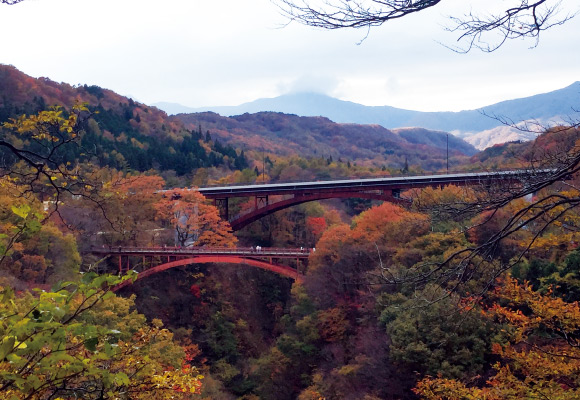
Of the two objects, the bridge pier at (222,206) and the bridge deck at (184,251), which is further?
the bridge pier at (222,206)

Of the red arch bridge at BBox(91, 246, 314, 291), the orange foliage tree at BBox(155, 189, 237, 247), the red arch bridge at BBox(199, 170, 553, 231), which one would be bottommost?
the red arch bridge at BBox(91, 246, 314, 291)

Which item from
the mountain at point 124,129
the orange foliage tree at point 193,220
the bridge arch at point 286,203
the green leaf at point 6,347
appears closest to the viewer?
the green leaf at point 6,347

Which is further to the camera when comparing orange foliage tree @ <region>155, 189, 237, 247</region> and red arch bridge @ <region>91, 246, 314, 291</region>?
orange foliage tree @ <region>155, 189, 237, 247</region>

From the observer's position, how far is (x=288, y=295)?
22250 mm

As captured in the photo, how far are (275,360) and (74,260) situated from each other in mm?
7012

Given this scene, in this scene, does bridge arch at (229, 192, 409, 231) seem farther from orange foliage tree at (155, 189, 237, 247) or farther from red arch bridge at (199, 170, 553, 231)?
orange foliage tree at (155, 189, 237, 247)

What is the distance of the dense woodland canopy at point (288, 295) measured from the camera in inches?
117

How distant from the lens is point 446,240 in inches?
542

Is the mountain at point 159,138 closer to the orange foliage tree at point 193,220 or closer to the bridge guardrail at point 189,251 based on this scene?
the bridge guardrail at point 189,251

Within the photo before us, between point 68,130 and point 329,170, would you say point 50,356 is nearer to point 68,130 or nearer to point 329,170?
point 68,130

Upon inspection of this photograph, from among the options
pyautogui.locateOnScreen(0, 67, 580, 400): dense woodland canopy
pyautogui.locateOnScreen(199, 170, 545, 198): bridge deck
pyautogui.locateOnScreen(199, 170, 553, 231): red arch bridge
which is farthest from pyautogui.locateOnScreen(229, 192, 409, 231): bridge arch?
pyautogui.locateOnScreen(0, 67, 580, 400): dense woodland canopy

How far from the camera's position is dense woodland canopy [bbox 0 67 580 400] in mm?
2971

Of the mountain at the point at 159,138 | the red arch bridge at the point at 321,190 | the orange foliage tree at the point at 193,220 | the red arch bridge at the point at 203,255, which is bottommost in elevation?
the red arch bridge at the point at 203,255

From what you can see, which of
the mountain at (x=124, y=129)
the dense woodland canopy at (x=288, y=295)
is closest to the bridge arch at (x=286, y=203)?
the dense woodland canopy at (x=288, y=295)
